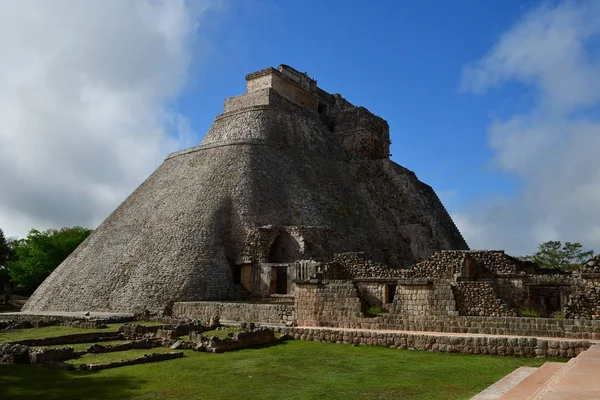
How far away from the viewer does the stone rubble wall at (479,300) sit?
1323 cm

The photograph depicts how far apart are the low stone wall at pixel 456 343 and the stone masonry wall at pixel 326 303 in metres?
0.80

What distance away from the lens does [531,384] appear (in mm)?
5641

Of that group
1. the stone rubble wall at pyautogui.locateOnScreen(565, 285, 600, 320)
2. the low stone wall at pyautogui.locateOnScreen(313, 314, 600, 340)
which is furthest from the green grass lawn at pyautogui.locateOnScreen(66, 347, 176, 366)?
the stone rubble wall at pyautogui.locateOnScreen(565, 285, 600, 320)

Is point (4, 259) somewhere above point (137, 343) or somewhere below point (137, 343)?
above

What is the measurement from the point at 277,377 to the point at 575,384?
511 cm

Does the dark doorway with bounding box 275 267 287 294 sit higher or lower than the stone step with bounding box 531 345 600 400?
higher

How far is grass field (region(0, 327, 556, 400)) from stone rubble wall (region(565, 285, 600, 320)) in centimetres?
350

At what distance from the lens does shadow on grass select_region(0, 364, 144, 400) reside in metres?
7.22

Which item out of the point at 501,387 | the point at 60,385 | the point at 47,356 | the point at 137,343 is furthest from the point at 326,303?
the point at 501,387

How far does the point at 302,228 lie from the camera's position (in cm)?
2434

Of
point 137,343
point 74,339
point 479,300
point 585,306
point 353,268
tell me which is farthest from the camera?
point 353,268

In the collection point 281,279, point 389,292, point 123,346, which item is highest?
point 281,279

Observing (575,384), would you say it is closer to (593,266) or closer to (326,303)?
(326,303)

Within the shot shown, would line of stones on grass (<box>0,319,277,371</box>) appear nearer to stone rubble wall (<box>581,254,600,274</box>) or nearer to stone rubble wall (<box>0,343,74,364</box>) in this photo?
stone rubble wall (<box>0,343,74,364</box>)
